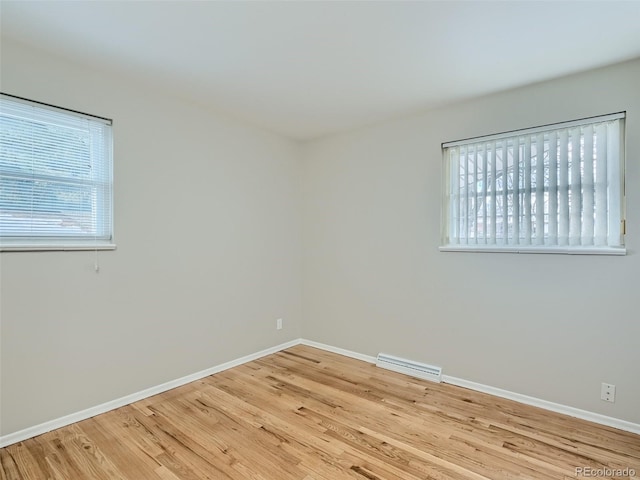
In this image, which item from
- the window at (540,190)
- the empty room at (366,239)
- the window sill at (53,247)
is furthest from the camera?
the window at (540,190)

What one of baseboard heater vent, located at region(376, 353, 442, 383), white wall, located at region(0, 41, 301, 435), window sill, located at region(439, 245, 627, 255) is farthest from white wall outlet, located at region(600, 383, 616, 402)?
white wall, located at region(0, 41, 301, 435)

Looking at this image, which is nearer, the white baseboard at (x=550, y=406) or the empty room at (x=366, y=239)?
the empty room at (x=366, y=239)

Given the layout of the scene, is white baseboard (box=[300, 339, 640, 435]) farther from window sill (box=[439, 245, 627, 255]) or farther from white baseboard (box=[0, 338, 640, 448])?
window sill (box=[439, 245, 627, 255])

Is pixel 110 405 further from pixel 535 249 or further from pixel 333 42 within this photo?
pixel 535 249

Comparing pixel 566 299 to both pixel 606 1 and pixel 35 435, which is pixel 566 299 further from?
pixel 35 435

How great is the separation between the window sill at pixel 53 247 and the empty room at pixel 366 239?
0.03 feet

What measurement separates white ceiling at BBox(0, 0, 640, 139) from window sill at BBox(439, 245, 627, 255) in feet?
4.26

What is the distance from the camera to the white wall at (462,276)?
2.34 metres

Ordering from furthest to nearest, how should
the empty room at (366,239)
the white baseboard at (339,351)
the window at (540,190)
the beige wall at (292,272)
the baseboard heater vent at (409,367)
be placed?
the white baseboard at (339,351) → the baseboard heater vent at (409,367) → the window at (540,190) → the beige wall at (292,272) → the empty room at (366,239)

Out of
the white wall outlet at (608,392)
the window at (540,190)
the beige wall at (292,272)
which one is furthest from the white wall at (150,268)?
the white wall outlet at (608,392)

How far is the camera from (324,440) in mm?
2168

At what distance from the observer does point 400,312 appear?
3.40 m

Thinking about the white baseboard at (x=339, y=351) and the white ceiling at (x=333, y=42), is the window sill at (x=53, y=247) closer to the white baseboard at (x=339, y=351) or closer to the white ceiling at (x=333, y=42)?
the white ceiling at (x=333, y=42)

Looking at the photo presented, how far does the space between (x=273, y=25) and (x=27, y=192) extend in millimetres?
1938
